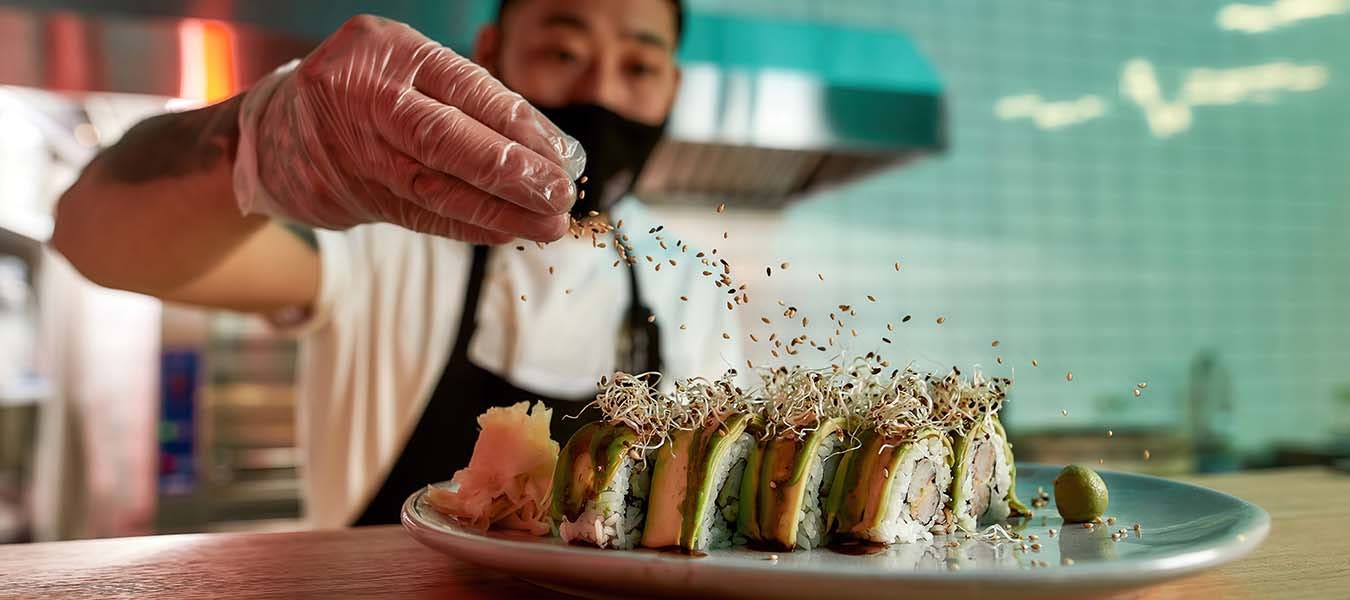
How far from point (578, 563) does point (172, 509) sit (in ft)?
8.55

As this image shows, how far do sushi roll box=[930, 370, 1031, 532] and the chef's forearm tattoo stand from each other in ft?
2.64

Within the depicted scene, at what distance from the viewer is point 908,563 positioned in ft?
1.82

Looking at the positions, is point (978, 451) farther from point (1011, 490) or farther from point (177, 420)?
point (177, 420)

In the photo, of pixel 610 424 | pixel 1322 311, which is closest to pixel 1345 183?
pixel 1322 311


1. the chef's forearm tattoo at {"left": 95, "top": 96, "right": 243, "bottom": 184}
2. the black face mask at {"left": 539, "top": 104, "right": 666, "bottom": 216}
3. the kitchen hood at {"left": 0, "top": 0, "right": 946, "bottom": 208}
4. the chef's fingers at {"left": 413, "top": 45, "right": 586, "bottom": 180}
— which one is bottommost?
the chef's fingers at {"left": 413, "top": 45, "right": 586, "bottom": 180}

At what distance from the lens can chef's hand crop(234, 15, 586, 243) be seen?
2.39 feet

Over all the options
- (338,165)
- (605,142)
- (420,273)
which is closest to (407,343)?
(420,273)

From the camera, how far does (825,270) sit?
3.29m

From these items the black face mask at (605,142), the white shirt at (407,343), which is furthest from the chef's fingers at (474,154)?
the white shirt at (407,343)

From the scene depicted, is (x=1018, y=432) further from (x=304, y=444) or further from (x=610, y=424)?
(x=610, y=424)

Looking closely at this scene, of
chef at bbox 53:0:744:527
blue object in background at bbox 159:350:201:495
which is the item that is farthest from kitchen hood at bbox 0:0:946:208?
blue object in background at bbox 159:350:201:495

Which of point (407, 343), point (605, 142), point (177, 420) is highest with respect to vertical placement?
point (605, 142)

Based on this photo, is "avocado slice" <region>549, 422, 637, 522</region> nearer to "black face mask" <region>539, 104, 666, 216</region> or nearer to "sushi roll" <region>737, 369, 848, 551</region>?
"sushi roll" <region>737, 369, 848, 551</region>

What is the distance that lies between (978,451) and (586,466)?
0.32m
